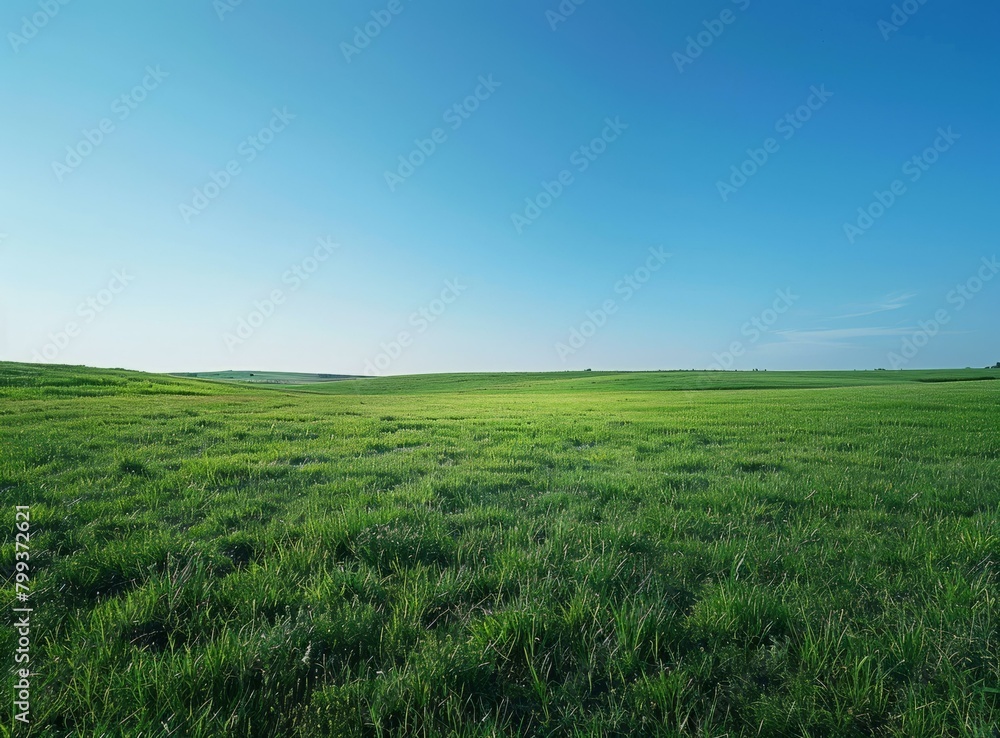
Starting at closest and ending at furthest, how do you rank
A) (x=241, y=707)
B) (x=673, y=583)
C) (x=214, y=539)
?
1. (x=241, y=707)
2. (x=673, y=583)
3. (x=214, y=539)

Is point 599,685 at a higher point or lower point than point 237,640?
lower

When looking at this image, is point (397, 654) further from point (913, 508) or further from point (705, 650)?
point (913, 508)

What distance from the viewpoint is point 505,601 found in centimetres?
347

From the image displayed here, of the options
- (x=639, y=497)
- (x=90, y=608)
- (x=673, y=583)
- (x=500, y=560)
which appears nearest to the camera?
(x=90, y=608)

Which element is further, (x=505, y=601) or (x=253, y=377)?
(x=253, y=377)

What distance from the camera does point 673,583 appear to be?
3.71m

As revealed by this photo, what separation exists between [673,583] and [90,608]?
4.52m

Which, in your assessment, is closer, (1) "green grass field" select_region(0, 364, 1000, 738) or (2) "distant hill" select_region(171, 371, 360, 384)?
(1) "green grass field" select_region(0, 364, 1000, 738)

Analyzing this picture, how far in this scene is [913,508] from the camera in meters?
5.64

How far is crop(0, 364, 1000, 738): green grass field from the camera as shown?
233cm

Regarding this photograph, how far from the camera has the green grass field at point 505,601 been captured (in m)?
2.33

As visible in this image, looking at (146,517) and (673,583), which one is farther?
(146,517)

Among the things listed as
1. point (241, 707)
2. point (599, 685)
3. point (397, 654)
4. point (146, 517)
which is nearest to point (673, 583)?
point (599, 685)

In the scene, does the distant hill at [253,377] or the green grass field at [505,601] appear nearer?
the green grass field at [505,601]
